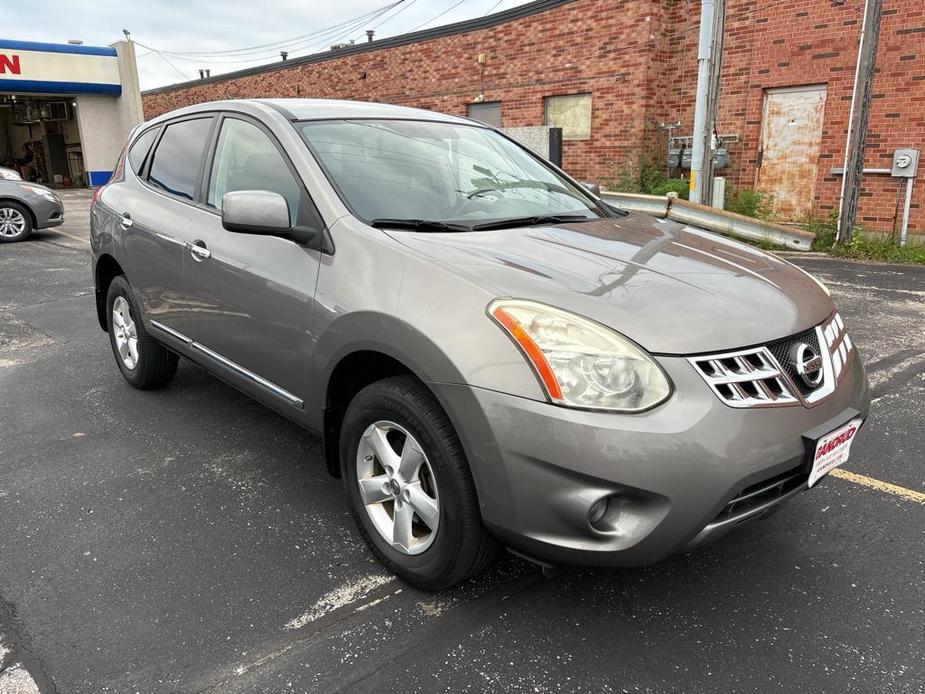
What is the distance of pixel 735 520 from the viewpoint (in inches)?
83.7

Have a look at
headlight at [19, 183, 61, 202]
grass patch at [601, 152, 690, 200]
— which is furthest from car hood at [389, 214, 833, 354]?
headlight at [19, 183, 61, 202]

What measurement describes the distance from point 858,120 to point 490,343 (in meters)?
10.2

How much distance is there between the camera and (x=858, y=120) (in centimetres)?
1012

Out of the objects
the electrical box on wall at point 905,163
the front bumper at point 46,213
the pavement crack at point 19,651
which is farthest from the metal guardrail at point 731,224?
the front bumper at point 46,213

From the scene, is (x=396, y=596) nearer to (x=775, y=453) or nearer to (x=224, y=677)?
(x=224, y=677)

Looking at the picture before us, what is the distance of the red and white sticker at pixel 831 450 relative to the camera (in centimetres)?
221

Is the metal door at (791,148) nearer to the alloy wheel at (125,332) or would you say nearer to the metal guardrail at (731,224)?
the metal guardrail at (731,224)

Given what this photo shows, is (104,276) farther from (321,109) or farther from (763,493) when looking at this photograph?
(763,493)

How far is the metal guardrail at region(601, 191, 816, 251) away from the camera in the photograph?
10.6 metres

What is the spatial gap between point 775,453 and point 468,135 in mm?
2372

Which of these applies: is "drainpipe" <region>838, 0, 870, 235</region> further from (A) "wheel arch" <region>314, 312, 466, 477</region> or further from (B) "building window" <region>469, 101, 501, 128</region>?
(A) "wheel arch" <region>314, 312, 466, 477</region>

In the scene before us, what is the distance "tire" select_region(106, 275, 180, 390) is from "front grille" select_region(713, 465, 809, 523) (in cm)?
354

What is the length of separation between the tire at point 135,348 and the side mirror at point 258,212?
6.16ft

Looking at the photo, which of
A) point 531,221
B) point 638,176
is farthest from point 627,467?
point 638,176
